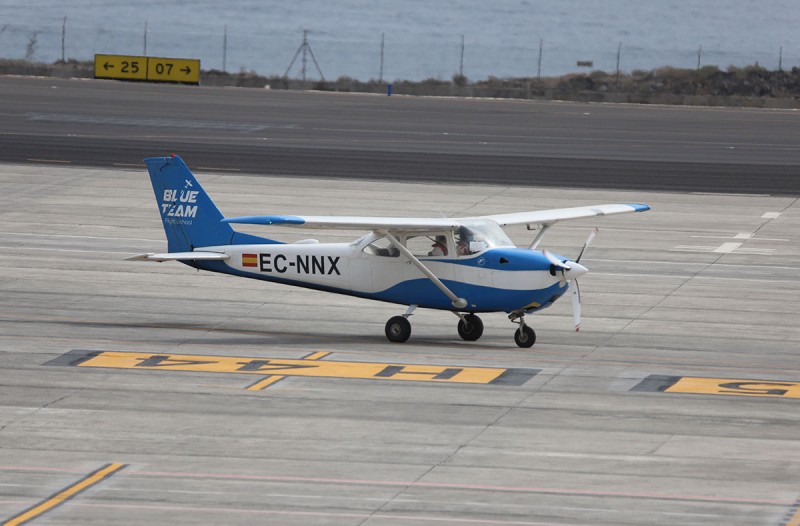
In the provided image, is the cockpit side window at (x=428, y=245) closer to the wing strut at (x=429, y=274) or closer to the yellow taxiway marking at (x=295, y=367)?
the wing strut at (x=429, y=274)

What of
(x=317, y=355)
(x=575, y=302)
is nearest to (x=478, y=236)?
(x=575, y=302)

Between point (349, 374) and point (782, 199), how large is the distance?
92.1 feet

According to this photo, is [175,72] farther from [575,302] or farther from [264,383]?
[264,383]

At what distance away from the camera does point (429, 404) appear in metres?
21.7

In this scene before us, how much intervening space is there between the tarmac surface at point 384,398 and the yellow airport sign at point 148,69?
4926cm

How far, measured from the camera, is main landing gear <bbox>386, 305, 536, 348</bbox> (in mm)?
26156

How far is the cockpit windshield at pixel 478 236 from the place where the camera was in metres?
25.8

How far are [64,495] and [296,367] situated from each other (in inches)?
302

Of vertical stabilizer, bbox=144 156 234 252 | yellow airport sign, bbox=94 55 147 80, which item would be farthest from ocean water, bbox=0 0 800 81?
vertical stabilizer, bbox=144 156 234 252

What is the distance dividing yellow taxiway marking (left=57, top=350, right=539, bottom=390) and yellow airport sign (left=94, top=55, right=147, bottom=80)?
65.1 m

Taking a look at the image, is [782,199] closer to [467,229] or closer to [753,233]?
[753,233]

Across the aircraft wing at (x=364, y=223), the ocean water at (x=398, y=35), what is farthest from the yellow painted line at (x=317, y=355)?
the ocean water at (x=398, y=35)

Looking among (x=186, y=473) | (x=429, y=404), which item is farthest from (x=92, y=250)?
(x=186, y=473)

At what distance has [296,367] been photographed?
79.5ft
